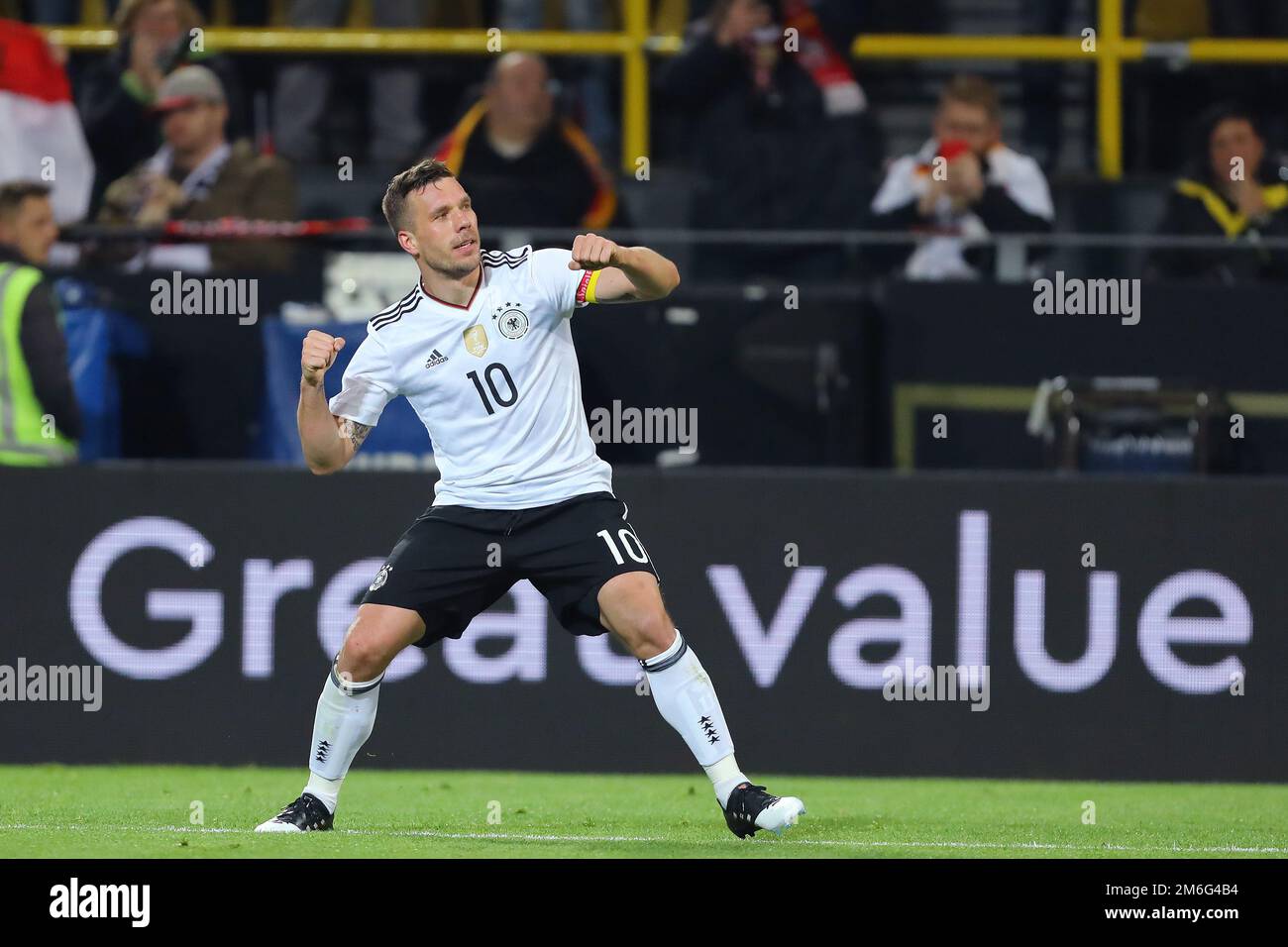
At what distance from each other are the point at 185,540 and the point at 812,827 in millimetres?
3334

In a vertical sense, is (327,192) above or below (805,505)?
above

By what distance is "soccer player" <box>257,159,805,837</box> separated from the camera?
23.0 feet

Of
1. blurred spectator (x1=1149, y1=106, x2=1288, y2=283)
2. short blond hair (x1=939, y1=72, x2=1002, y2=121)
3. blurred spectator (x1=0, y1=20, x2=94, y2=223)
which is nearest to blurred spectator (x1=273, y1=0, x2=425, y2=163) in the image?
blurred spectator (x1=0, y1=20, x2=94, y2=223)

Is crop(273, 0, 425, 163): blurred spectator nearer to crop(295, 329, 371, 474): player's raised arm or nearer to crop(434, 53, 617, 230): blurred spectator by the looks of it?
crop(434, 53, 617, 230): blurred spectator

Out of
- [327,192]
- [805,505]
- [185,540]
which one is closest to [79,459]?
[185,540]

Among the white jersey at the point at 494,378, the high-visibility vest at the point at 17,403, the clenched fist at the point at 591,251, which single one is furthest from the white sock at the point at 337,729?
the high-visibility vest at the point at 17,403

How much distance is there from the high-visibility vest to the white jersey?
312 centimetres

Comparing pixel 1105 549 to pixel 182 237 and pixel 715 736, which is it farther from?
pixel 182 237

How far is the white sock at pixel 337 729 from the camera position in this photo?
712 cm

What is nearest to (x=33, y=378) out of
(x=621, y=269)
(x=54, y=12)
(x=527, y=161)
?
(x=527, y=161)

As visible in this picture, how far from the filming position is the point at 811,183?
10.8 metres

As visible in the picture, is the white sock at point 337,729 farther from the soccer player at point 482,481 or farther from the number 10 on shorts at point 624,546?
the number 10 on shorts at point 624,546

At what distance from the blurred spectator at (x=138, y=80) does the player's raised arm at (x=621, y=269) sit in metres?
5.01

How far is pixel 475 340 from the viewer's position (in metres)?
7.08
